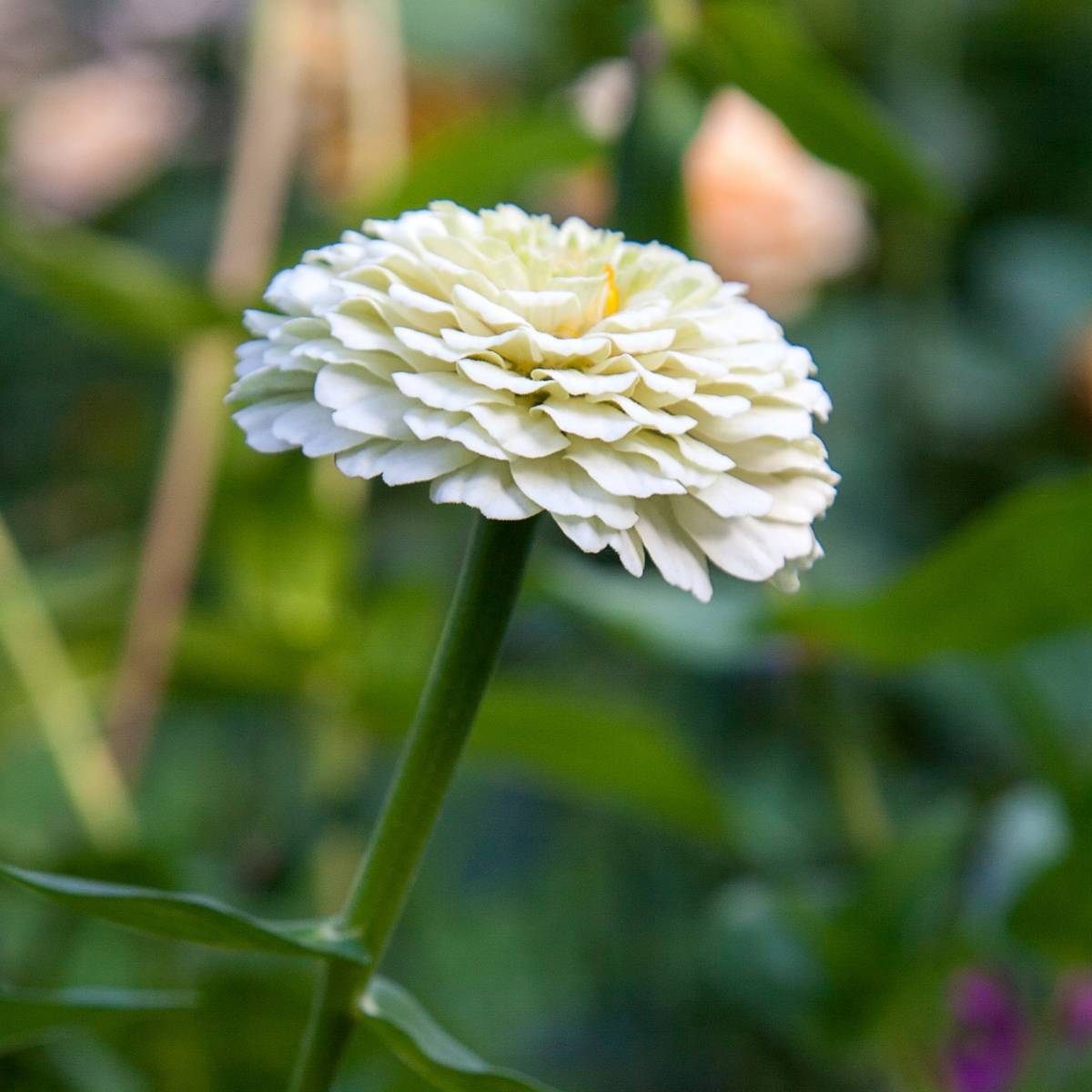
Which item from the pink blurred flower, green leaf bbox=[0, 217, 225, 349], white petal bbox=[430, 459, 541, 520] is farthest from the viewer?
the pink blurred flower

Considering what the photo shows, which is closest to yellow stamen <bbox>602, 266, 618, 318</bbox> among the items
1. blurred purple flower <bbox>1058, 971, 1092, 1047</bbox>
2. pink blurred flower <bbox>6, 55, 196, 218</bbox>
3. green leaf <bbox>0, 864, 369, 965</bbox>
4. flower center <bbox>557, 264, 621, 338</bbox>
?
flower center <bbox>557, 264, 621, 338</bbox>

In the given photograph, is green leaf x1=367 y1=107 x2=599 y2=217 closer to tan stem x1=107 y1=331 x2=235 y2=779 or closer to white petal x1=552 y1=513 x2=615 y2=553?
tan stem x1=107 y1=331 x2=235 y2=779

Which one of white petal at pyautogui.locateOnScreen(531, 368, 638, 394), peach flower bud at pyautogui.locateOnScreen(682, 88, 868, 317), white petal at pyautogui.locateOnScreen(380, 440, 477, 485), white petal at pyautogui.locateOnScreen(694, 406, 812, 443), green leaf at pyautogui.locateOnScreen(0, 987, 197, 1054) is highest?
peach flower bud at pyautogui.locateOnScreen(682, 88, 868, 317)

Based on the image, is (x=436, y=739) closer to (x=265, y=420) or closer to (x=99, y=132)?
(x=265, y=420)

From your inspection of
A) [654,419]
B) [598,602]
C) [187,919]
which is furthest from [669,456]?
[598,602]

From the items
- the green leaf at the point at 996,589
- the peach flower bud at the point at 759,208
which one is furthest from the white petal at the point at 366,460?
the peach flower bud at the point at 759,208
